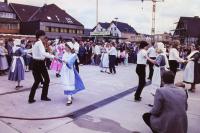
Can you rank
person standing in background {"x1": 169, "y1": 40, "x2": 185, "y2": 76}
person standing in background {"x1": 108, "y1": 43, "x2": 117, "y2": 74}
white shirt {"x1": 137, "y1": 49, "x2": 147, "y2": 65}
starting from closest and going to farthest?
white shirt {"x1": 137, "y1": 49, "x2": 147, "y2": 65}
person standing in background {"x1": 169, "y1": 40, "x2": 185, "y2": 76}
person standing in background {"x1": 108, "y1": 43, "x2": 117, "y2": 74}

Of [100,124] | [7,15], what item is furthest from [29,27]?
[100,124]

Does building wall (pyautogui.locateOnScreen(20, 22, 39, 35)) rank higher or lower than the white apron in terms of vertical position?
higher

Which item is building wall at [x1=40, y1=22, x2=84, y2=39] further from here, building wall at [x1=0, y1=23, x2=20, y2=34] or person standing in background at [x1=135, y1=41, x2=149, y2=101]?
person standing in background at [x1=135, y1=41, x2=149, y2=101]

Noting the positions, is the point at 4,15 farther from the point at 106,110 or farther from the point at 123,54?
the point at 106,110

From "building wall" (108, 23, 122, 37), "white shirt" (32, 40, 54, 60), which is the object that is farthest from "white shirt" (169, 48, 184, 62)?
"building wall" (108, 23, 122, 37)

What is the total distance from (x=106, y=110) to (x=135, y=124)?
1.20 metres

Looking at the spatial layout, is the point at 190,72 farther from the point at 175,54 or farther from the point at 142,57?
the point at 142,57

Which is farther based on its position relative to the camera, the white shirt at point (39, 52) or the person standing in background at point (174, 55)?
the person standing in background at point (174, 55)

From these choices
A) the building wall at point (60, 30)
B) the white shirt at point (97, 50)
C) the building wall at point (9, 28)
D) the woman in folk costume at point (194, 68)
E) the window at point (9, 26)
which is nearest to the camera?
the woman in folk costume at point (194, 68)

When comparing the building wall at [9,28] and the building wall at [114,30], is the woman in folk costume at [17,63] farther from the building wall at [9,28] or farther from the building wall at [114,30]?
the building wall at [114,30]

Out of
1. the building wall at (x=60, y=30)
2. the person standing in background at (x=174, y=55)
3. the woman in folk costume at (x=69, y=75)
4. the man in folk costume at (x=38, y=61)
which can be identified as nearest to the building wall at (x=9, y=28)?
the building wall at (x=60, y=30)

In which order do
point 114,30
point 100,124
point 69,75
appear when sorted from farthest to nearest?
point 114,30
point 69,75
point 100,124

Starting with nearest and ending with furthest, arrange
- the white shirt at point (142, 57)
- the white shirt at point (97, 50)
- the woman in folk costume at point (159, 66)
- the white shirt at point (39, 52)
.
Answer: the white shirt at point (39, 52)
the white shirt at point (142, 57)
the woman in folk costume at point (159, 66)
the white shirt at point (97, 50)

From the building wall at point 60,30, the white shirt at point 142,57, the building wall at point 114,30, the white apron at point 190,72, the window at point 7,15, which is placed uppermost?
the window at point 7,15
